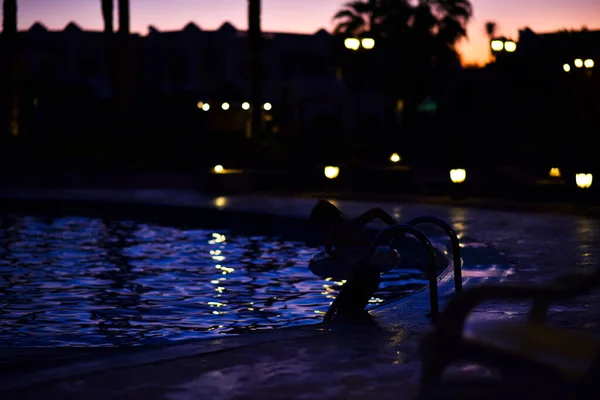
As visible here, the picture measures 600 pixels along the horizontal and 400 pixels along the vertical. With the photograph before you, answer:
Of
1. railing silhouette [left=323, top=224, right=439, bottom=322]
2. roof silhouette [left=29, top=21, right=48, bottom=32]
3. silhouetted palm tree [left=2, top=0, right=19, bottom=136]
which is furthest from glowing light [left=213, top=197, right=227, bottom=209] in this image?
roof silhouette [left=29, top=21, right=48, bottom=32]

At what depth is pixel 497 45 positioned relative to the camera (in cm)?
3172

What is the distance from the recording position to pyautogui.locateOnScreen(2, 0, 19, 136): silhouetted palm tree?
124 ft

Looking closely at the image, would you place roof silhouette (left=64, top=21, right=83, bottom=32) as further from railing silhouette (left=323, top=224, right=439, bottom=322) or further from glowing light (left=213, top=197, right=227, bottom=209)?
railing silhouette (left=323, top=224, right=439, bottom=322)

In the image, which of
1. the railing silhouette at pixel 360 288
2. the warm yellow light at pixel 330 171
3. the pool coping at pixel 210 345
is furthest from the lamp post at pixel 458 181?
the railing silhouette at pixel 360 288

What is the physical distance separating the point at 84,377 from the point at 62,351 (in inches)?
54.7

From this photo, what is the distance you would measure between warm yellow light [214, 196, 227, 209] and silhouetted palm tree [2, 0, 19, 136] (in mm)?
14101

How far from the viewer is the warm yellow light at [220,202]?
23547mm

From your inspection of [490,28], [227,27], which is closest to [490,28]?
[490,28]

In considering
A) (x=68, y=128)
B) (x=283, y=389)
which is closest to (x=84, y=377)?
(x=283, y=389)

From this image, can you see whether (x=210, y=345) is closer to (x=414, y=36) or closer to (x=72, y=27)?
(x=414, y=36)

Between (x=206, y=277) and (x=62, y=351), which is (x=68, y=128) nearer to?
(x=206, y=277)

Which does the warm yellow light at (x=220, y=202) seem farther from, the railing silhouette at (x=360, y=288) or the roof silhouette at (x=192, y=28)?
the roof silhouette at (x=192, y=28)

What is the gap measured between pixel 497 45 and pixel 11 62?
52.4ft

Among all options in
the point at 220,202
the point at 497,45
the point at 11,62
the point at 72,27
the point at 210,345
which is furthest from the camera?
the point at 72,27
